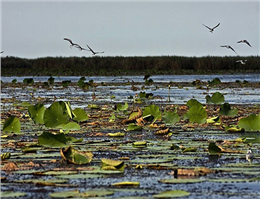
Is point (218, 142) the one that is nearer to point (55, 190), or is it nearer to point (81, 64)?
point (55, 190)

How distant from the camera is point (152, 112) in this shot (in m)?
Result: 10.5

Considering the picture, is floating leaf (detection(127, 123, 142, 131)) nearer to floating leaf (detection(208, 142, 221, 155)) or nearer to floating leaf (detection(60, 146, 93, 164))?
floating leaf (detection(208, 142, 221, 155))

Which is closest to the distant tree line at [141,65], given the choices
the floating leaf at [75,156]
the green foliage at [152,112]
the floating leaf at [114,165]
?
the green foliage at [152,112]

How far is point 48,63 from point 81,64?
305 centimetres

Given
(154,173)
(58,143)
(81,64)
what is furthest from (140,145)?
(81,64)

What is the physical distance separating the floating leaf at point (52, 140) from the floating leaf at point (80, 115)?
2570 millimetres

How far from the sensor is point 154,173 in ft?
20.3

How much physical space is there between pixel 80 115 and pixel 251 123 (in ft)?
9.74

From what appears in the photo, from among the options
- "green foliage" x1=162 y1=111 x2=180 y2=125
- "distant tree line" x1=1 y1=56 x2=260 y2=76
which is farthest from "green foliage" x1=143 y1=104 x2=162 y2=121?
"distant tree line" x1=1 y1=56 x2=260 y2=76

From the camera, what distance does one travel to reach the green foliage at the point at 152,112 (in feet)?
34.3

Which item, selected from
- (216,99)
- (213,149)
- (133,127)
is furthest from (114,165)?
(216,99)

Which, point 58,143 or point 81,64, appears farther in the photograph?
point 81,64

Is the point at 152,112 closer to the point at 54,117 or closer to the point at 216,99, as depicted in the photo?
the point at 54,117

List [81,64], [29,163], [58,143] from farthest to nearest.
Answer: [81,64]
[58,143]
[29,163]
